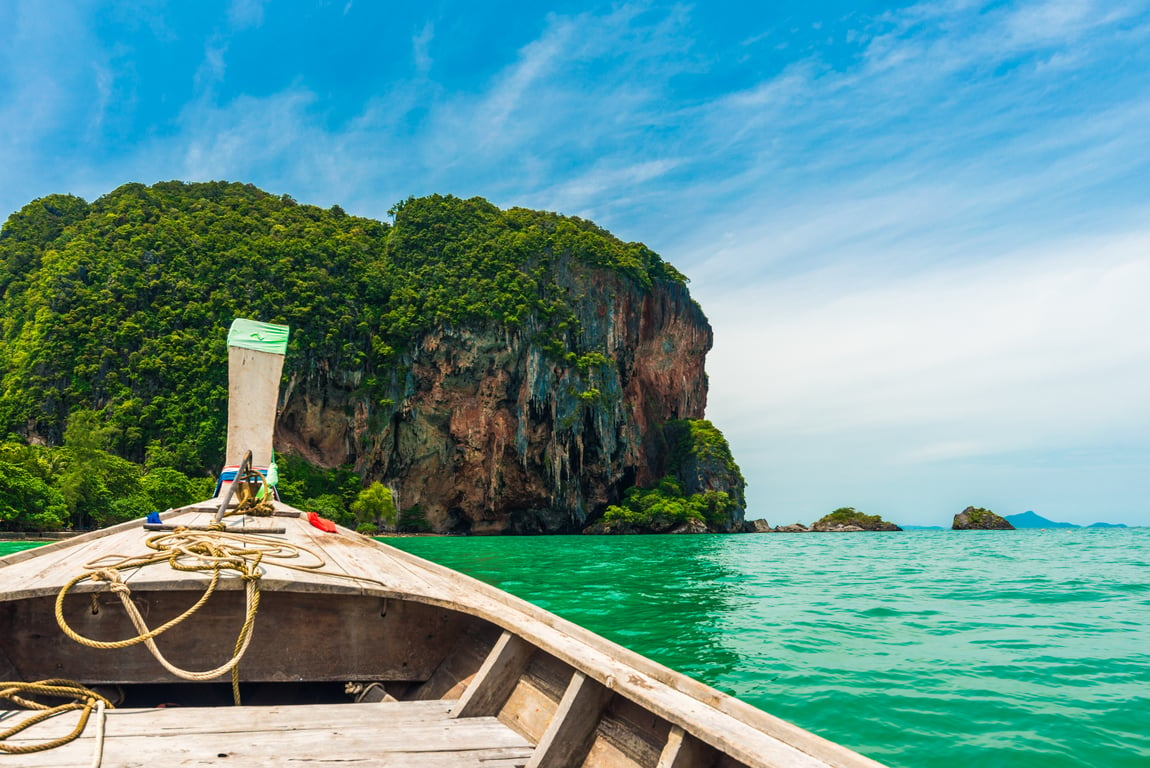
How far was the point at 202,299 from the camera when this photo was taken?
47.4 metres

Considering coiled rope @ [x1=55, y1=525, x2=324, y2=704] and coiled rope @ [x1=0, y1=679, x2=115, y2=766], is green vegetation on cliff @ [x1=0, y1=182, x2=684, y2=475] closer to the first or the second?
coiled rope @ [x1=55, y1=525, x2=324, y2=704]

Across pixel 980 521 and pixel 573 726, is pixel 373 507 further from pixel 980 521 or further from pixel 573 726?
pixel 980 521

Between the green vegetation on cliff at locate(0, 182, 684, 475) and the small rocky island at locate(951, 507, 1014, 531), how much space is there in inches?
1697

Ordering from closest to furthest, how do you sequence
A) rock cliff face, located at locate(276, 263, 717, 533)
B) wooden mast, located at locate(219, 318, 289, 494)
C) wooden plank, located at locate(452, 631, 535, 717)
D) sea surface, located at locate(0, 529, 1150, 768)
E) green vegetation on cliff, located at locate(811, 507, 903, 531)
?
wooden plank, located at locate(452, 631, 535, 717) → sea surface, located at locate(0, 529, 1150, 768) → wooden mast, located at locate(219, 318, 289, 494) → rock cliff face, located at locate(276, 263, 717, 533) → green vegetation on cliff, located at locate(811, 507, 903, 531)

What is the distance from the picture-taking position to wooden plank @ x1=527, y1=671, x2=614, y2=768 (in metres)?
2.09

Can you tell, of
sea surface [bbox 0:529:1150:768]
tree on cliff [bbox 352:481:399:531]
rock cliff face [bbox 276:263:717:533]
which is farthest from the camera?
rock cliff face [bbox 276:263:717:533]

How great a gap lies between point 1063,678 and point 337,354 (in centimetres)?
4796

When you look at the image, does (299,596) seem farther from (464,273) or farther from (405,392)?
(464,273)

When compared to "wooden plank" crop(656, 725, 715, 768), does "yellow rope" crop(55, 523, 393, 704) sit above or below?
above

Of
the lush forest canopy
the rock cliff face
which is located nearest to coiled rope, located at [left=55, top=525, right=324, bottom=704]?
the lush forest canopy

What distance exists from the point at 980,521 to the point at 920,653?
75.9 meters

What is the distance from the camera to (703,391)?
6588 centimetres

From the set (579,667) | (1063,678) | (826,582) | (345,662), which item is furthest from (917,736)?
(826,582)

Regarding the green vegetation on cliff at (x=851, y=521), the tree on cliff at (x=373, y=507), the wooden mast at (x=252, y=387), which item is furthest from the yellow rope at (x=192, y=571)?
the green vegetation on cliff at (x=851, y=521)
